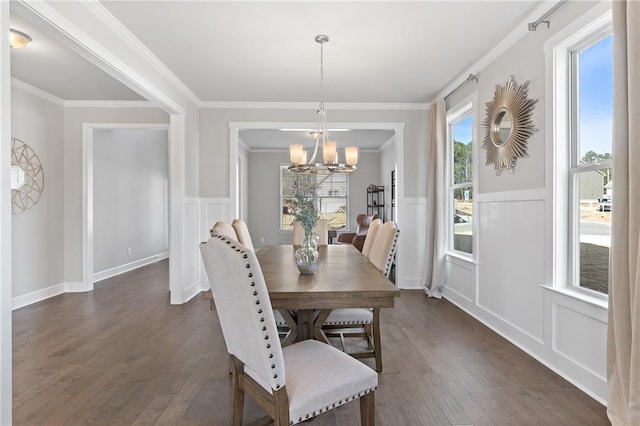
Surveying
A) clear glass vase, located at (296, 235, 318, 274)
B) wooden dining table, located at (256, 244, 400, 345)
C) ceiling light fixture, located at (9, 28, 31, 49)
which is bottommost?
wooden dining table, located at (256, 244, 400, 345)

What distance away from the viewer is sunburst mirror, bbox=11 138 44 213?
4082 millimetres

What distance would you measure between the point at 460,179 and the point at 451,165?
1.01 ft

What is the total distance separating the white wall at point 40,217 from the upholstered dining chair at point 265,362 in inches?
152

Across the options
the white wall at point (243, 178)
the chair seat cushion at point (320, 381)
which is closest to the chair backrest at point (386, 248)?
the chair seat cushion at point (320, 381)

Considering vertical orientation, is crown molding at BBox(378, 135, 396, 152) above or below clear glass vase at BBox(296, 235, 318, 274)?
above

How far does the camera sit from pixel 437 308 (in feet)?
13.2

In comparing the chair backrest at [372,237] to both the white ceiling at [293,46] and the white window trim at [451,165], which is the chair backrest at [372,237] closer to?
the white window trim at [451,165]

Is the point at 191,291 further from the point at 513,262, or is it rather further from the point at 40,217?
the point at 513,262

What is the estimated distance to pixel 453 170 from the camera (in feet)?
15.0

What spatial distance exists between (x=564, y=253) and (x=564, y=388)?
0.86 m

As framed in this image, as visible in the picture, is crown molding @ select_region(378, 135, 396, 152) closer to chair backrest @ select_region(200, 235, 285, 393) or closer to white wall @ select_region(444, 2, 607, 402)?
white wall @ select_region(444, 2, 607, 402)

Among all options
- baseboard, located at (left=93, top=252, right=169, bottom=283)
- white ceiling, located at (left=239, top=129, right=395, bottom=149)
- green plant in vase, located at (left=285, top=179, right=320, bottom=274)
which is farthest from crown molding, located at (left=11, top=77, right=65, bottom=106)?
green plant in vase, located at (left=285, top=179, right=320, bottom=274)

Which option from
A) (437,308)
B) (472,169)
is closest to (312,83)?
(472,169)

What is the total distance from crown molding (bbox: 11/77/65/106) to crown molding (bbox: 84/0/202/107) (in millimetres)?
1726
